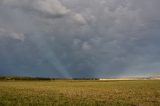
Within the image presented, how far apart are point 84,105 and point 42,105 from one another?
3.28 meters

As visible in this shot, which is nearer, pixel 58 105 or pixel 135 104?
pixel 58 105

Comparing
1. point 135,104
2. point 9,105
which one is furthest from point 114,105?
point 9,105

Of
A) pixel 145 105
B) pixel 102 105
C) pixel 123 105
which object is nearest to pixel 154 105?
pixel 145 105

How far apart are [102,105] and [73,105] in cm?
230

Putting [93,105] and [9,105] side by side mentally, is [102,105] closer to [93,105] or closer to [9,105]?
[93,105]

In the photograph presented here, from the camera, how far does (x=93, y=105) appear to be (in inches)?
838

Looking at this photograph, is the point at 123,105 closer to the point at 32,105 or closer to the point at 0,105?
the point at 32,105

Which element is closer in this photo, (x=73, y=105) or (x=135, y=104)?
(x=73, y=105)

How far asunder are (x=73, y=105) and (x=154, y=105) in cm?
659

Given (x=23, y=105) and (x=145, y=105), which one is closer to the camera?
(x=23, y=105)

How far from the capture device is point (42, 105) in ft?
68.6

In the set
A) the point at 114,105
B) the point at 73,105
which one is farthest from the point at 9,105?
the point at 114,105

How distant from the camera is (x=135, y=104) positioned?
891 inches

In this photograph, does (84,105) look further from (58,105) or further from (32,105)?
(32,105)
